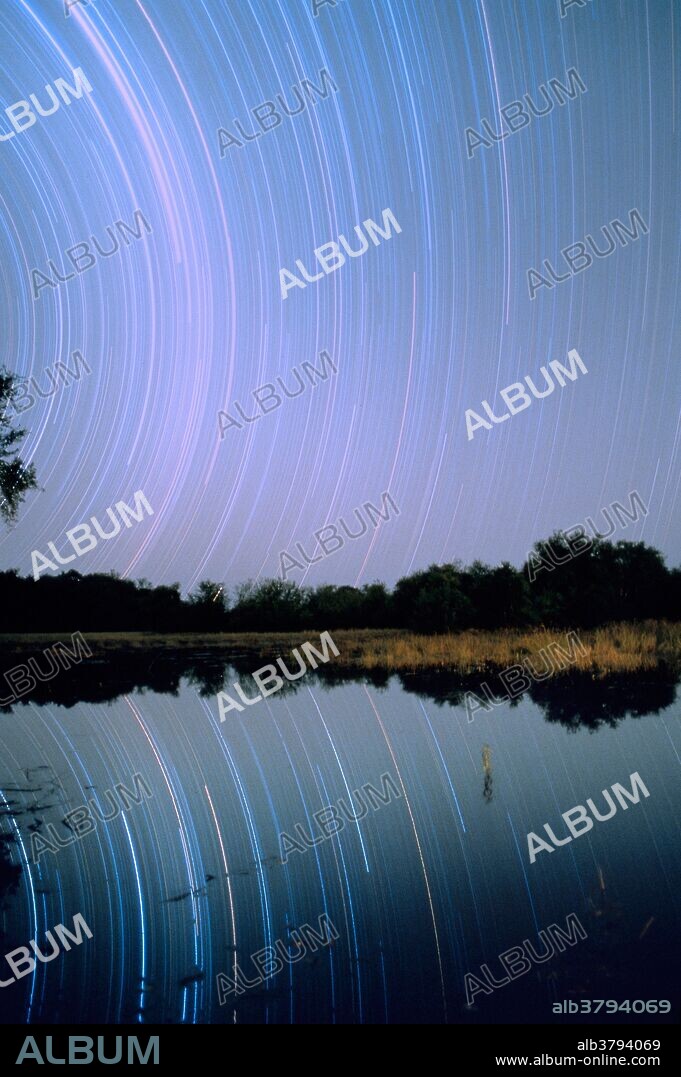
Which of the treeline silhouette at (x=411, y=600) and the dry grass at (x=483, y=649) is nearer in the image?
the dry grass at (x=483, y=649)

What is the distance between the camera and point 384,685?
2144 cm

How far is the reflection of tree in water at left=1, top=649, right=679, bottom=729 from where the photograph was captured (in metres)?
16.1

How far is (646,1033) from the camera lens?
4.64 meters

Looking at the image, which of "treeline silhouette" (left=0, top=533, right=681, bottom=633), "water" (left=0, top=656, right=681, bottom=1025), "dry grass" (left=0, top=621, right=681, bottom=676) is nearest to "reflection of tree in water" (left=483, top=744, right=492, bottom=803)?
"water" (left=0, top=656, right=681, bottom=1025)

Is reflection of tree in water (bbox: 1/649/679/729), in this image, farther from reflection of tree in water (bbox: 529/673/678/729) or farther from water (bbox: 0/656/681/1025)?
water (bbox: 0/656/681/1025)

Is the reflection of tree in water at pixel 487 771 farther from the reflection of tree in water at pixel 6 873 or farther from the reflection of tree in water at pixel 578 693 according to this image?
the reflection of tree in water at pixel 6 873

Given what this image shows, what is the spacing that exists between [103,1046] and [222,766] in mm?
7072

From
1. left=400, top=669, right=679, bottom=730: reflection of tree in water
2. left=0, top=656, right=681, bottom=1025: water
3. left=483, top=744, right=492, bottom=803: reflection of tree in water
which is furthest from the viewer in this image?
left=400, top=669, right=679, bottom=730: reflection of tree in water

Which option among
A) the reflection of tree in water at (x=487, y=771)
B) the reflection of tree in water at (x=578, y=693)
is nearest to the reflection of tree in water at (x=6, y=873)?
the reflection of tree in water at (x=487, y=771)

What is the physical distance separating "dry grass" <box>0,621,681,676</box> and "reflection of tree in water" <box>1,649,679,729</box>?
103 cm

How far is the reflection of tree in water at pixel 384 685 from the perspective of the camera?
52.8ft

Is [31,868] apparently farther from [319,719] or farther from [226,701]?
[226,701]

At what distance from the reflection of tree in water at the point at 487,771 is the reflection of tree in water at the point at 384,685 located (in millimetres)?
2553

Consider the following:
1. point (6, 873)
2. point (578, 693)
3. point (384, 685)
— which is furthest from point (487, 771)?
point (384, 685)
